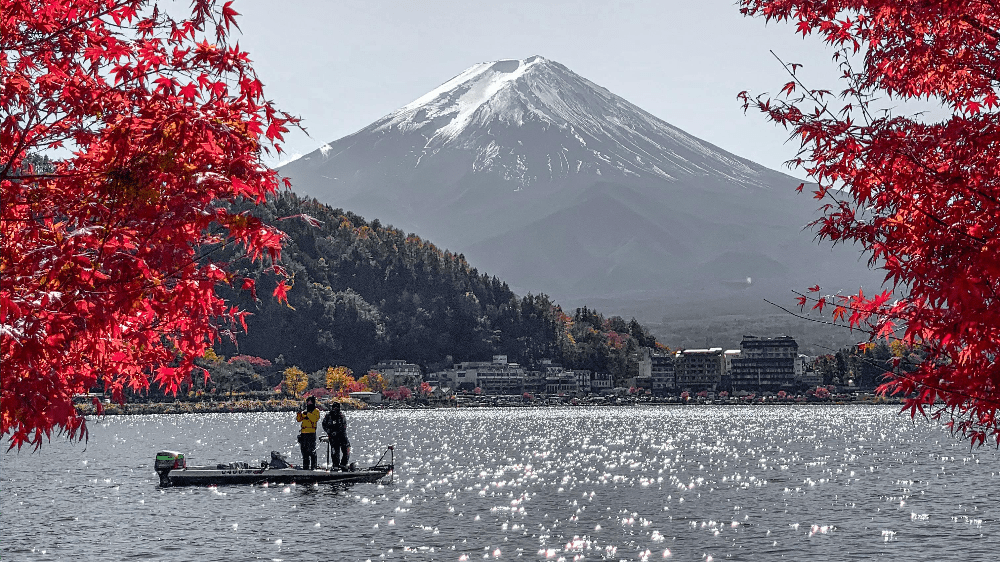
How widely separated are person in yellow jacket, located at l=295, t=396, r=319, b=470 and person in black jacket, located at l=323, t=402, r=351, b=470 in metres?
0.60

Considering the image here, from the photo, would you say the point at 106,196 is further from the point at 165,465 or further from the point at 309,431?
the point at 165,465

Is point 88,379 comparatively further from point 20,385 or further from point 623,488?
point 623,488

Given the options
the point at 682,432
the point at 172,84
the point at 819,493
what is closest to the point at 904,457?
the point at 819,493

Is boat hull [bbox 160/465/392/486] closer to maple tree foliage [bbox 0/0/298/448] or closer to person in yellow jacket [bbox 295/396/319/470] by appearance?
person in yellow jacket [bbox 295/396/319/470]

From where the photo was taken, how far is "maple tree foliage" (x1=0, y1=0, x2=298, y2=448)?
8516 mm

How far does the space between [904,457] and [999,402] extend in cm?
6656

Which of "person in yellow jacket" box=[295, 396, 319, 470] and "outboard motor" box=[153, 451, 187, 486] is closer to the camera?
"person in yellow jacket" box=[295, 396, 319, 470]

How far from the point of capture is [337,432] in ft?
130

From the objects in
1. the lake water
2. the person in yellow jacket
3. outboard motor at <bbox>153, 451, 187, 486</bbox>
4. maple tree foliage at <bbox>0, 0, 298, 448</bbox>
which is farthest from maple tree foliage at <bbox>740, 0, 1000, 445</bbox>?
outboard motor at <bbox>153, 451, 187, 486</bbox>

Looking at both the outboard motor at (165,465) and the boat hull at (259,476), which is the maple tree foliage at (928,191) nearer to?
the boat hull at (259,476)

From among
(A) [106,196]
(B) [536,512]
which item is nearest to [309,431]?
(B) [536,512]

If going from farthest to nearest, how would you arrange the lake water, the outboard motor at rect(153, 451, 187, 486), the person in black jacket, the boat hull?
the outboard motor at rect(153, 451, 187, 486) < the boat hull < the person in black jacket < the lake water

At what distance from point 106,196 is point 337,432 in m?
31.2

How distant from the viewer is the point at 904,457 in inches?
2790
